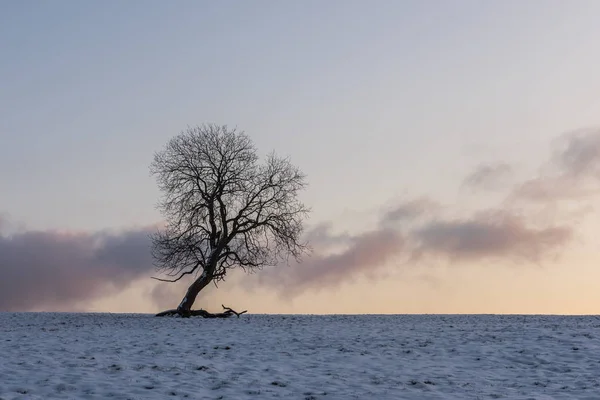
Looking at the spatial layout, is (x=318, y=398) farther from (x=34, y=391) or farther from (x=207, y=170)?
(x=207, y=170)

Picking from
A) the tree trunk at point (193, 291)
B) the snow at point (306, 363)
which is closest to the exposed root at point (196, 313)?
the tree trunk at point (193, 291)

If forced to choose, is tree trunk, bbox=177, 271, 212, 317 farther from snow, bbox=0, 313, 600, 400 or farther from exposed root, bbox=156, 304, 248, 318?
snow, bbox=0, 313, 600, 400

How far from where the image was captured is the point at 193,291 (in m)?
43.5

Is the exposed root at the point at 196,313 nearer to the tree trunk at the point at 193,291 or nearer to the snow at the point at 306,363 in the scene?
the tree trunk at the point at 193,291

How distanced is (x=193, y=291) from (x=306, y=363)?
24.3 meters

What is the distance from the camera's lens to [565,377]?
18.2 meters

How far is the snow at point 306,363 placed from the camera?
1612cm

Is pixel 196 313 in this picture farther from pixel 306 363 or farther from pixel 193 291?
pixel 306 363

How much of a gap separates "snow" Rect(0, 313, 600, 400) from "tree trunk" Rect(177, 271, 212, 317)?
1251cm

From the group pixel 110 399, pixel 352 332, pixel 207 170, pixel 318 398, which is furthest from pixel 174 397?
pixel 207 170

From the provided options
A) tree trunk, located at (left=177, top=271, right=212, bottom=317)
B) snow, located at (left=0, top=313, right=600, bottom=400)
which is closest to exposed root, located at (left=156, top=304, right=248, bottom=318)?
tree trunk, located at (left=177, top=271, right=212, bottom=317)

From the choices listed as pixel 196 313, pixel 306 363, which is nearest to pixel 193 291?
pixel 196 313

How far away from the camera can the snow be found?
16125mm

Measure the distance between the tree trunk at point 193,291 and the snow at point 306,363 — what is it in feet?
41.0
